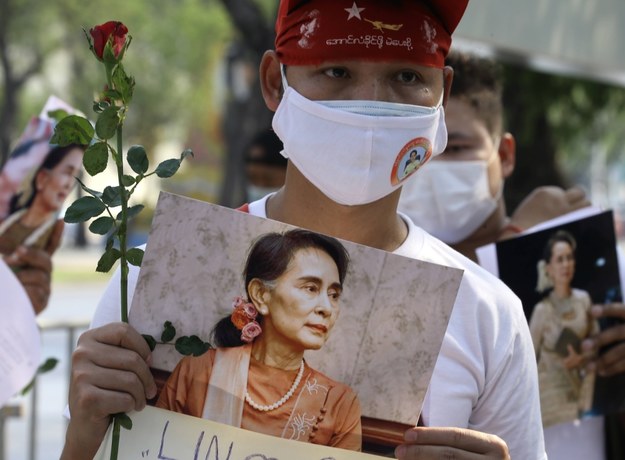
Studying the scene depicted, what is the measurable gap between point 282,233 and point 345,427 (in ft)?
1.04

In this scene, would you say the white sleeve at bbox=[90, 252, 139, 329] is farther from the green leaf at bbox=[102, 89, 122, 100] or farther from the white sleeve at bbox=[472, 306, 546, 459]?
the white sleeve at bbox=[472, 306, 546, 459]

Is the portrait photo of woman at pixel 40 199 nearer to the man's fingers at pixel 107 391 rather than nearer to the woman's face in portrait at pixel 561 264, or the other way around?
the woman's face in portrait at pixel 561 264

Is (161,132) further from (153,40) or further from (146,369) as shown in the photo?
(146,369)

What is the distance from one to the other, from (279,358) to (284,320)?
6 centimetres

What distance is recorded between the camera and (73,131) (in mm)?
1680

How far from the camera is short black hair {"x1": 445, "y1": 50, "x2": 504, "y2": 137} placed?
3.26 m

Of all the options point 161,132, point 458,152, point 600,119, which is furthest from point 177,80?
point 458,152

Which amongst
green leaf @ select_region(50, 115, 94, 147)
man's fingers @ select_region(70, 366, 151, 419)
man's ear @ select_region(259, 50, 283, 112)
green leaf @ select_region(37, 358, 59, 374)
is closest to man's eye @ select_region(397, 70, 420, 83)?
man's ear @ select_region(259, 50, 283, 112)

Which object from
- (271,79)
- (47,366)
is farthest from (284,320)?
(47,366)

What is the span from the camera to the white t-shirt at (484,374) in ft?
6.31

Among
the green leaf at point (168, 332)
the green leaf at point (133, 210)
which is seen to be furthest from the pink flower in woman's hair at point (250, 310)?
the green leaf at point (133, 210)

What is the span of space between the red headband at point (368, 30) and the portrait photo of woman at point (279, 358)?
409 millimetres

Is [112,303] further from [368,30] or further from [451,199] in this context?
[451,199]

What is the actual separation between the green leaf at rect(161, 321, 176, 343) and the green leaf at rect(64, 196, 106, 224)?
20 centimetres
